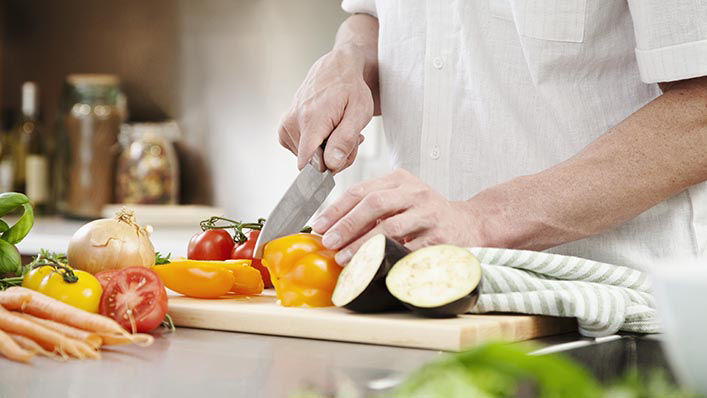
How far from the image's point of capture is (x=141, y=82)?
345 cm

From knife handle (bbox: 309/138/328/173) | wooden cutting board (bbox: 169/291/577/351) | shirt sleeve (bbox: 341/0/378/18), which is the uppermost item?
shirt sleeve (bbox: 341/0/378/18)

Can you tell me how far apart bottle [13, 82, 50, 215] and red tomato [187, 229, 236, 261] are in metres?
2.11

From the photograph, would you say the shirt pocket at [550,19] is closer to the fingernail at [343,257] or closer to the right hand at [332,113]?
the right hand at [332,113]

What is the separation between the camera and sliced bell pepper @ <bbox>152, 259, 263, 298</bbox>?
4.15 ft

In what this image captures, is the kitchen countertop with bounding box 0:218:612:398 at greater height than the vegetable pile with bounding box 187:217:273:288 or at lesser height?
lesser

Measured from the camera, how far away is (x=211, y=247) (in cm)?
147

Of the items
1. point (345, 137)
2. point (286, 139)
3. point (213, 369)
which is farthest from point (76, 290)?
point (286, 139)

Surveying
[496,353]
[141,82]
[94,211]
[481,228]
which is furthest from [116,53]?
[496,353]

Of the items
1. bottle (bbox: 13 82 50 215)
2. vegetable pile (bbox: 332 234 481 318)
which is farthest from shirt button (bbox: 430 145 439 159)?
bottle (bbox: 13 82 50 215)

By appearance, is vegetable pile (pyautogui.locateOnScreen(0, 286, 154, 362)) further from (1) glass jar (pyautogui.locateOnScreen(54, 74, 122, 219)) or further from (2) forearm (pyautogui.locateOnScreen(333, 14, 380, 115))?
(1) glass jar (pyautogui.locateOnScreen(54, 74, 122, 219))

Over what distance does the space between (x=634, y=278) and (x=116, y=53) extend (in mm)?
2668

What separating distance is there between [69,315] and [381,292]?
33cm

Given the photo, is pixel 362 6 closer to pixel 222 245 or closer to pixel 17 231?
pixel 222 245

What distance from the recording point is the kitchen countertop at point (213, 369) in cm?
81
